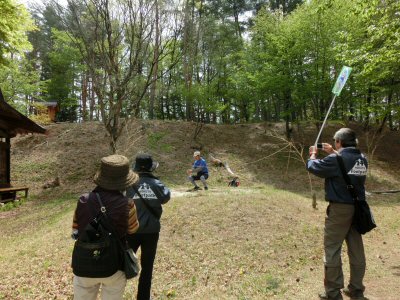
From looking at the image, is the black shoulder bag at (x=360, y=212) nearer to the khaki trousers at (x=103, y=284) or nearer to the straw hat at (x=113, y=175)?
the straw hat at (x=113, y=175)

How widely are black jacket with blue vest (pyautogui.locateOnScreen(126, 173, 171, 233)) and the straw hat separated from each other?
75cm

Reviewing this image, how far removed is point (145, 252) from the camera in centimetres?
375

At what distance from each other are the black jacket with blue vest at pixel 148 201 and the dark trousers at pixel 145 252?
0.08 m

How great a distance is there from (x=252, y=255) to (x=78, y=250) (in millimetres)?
4023

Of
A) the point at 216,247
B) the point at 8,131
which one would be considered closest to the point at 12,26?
the point at 8,131

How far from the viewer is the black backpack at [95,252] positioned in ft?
8.67

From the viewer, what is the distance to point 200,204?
326 inches

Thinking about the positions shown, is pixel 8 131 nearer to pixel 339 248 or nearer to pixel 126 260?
pixel 126 260

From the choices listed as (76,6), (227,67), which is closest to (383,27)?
(76,6)

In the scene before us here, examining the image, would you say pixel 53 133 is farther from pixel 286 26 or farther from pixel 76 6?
pixel 286 26

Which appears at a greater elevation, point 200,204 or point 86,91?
point 86,91

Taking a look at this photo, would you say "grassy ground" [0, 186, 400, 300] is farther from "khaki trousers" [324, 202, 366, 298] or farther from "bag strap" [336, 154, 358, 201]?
"bag strap" [336, 154, 358, 201]

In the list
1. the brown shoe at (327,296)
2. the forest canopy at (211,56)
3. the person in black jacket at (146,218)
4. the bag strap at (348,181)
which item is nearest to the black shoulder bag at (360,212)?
the bag strap at (348,181)

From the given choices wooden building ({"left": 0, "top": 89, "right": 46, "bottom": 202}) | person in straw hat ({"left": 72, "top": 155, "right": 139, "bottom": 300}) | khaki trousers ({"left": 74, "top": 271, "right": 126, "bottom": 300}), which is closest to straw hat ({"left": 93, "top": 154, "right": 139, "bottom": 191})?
person in straw hat ({"left": 72, "top": 155, "right": 139, "bottom": 300})
